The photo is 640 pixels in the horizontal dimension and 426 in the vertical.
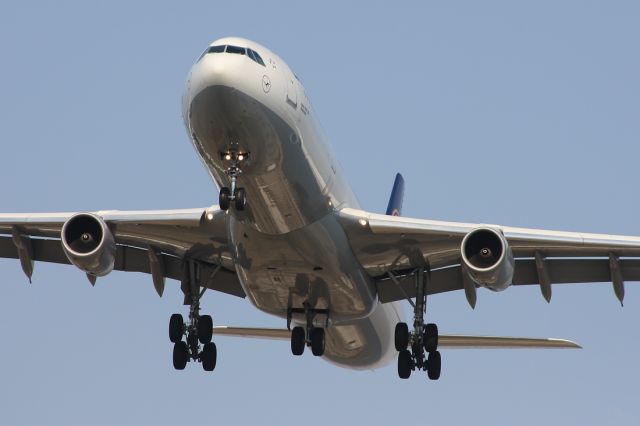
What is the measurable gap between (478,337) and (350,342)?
134 inches

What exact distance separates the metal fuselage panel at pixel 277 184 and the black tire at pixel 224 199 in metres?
0.40

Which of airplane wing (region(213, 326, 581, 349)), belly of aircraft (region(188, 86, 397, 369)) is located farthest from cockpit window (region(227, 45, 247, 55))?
airplane wing (region(213, 326, 581, 349))

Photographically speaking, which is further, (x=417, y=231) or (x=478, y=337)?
(x=478, y=337)

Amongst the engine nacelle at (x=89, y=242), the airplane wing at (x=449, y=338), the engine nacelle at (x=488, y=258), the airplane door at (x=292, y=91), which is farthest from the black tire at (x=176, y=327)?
the airplane door at (x=292, y=91)

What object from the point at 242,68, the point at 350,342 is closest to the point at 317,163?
the point at 242,68

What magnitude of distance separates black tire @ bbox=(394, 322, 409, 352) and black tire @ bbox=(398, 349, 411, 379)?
0.15m

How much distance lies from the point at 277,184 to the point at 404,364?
7.27 meters

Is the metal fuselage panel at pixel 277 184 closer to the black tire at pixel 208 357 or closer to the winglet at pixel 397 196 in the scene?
the black tire at pixel 208 357

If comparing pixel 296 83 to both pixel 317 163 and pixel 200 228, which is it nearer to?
pixel 317 163

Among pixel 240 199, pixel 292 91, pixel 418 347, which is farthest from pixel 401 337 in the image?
pixel 292 91

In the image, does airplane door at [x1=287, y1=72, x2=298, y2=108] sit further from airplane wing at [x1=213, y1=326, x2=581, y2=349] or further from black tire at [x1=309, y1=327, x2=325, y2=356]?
airplane wing at [x1=213, y1=326, x2=581, y2=349]

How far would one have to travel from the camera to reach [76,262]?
26.9 meters

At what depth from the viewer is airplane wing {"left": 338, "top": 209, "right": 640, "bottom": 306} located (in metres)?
27.4

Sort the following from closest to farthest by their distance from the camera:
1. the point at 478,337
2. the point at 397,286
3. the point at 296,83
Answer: the point at 296,83
the point at 397,286
the point at 478,337
